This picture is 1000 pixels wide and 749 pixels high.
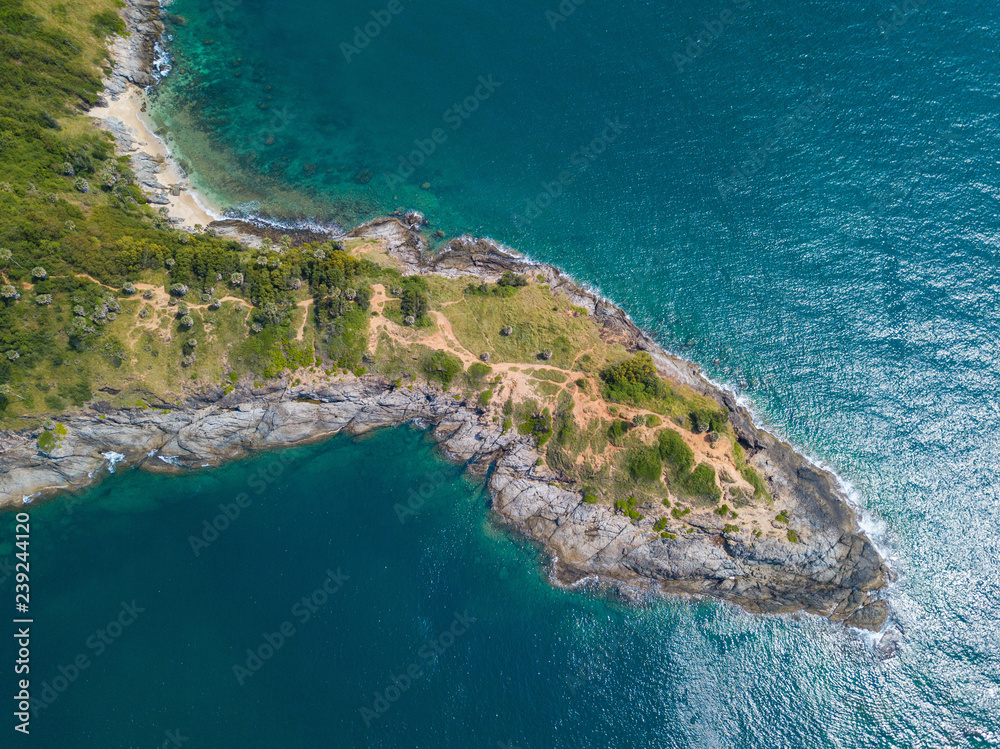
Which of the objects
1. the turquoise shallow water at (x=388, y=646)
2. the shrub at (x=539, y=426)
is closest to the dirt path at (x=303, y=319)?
the turquoise shallow water at (x=388, y=646)

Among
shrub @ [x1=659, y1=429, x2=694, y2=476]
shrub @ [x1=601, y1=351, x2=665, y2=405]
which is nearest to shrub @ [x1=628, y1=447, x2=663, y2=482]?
shrub @ [x1=659, y1=429, x2=694, y2=476]

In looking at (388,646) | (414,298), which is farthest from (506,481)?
(414,298)

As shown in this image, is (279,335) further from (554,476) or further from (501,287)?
(554,476)

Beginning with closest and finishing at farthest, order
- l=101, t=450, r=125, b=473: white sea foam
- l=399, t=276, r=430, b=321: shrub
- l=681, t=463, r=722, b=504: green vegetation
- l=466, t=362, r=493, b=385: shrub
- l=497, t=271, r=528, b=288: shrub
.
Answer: l=681, t=463, r=722, b=504: green vegetation, l=101, t=450, r=125, b=473: white sea foam, l=466, t=362, r=493, b=385: shrub, l=399, t=276, r=430, b=321: shrub, l=497, t=271, r=528, b=288: shrub

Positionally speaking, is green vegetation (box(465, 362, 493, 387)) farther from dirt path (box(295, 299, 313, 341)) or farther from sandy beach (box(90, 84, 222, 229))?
sandy beach (box(90, 84, 222, 229))

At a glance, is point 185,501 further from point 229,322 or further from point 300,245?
point 300,245
